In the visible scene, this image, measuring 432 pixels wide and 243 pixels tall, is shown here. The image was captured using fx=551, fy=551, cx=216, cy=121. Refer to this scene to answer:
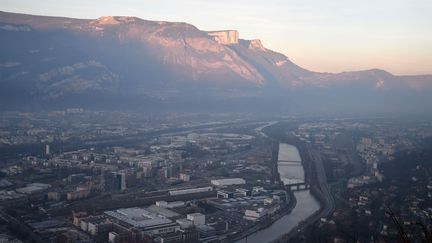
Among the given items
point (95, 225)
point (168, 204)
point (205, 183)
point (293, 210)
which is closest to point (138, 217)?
point (95, 225)

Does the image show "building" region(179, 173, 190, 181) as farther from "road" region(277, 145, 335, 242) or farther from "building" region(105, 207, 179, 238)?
"building" region(105, 207, 179, 238)

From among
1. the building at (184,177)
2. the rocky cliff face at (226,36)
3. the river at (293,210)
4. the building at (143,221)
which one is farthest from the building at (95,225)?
the rocky cliff face at (226,36)

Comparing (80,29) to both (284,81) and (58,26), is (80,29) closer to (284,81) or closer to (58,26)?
(58,26)

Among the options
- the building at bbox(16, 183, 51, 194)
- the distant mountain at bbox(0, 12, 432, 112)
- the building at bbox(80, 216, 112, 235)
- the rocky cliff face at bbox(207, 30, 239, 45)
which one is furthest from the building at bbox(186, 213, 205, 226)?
the rocky cliff face at bbox(207, 30, 239, 45)

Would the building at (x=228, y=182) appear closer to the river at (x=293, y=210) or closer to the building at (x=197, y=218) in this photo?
the river at (x=293, y=210)

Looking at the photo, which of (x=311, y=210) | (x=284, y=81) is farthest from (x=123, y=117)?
(x=284, y=81)

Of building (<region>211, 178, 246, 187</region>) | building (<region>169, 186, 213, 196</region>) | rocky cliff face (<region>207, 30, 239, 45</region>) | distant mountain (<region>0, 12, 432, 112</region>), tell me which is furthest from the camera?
rocky cliff face (<region>207, 30, 239, 45</region>)

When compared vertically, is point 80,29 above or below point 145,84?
above
